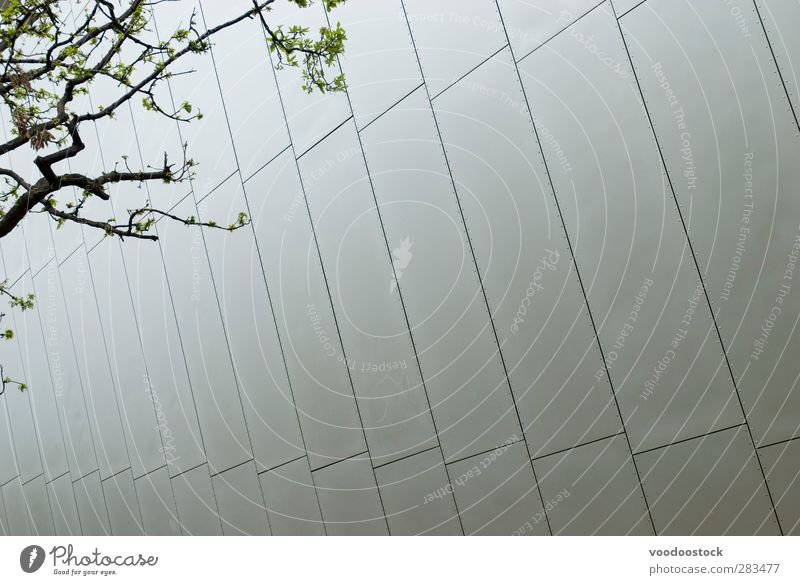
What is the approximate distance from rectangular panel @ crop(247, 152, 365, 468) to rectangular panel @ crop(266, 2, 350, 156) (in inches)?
10.9

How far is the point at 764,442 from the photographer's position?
446cm

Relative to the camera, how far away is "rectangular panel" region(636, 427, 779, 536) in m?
4.52

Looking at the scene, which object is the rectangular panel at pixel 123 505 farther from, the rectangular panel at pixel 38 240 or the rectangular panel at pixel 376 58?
the rectangular panel at pixel 376 58

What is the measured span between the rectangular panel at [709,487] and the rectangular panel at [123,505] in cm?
648

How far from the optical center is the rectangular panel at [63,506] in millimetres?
10820

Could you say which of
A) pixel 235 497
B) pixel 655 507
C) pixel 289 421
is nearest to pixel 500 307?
pixel 655 507

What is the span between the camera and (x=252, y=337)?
7.84 m

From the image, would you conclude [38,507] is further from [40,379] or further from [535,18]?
[535,18]

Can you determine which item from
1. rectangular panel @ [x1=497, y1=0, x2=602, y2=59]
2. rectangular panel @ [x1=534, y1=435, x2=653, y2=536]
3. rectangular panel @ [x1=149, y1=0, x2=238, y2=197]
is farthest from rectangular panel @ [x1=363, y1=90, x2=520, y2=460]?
rectangular panel @ [x1=149, y1=0, x2=238, y2=197]

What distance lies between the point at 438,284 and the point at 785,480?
272 centimetres

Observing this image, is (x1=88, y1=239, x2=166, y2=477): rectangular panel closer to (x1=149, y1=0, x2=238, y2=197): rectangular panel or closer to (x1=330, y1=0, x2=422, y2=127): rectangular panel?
(x1=149, y1=0, x2=238, y2=197): rectangular panel

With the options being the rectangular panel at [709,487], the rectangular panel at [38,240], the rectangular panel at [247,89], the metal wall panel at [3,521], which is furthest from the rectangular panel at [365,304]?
the metal wall panel at [3,521]

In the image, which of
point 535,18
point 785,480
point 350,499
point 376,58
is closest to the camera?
point 785,480

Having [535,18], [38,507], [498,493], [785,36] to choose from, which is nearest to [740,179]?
[785,36]
